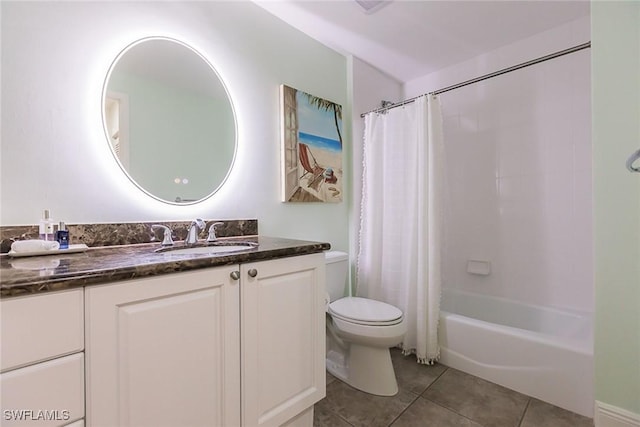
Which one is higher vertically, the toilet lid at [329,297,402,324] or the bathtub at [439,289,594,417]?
the toilet lid at [329,297,402,324]

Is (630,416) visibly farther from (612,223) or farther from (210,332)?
(210,332)

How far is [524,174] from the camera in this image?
2.25 meters

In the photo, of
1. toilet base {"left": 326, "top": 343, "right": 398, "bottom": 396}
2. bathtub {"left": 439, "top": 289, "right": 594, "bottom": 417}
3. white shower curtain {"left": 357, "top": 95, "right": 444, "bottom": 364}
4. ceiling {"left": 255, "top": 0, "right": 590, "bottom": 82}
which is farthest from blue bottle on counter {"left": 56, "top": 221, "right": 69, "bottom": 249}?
bathtub {"left": 439, "top": 289, "right": 594, "bottom": 417}

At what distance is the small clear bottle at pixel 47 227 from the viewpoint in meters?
1.04

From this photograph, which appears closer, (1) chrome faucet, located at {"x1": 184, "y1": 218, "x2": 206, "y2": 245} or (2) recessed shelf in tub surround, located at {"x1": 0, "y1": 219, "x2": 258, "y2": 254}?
(2) recessed shelf in tub surround, located at {"x1": 0, "y1": 219, "x2": 258, "y2": 254}

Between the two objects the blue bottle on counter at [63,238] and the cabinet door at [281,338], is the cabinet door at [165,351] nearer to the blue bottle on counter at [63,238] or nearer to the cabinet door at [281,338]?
the cabinet door at [281,338]

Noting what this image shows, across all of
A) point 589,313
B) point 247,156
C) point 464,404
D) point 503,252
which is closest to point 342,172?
point 247,156

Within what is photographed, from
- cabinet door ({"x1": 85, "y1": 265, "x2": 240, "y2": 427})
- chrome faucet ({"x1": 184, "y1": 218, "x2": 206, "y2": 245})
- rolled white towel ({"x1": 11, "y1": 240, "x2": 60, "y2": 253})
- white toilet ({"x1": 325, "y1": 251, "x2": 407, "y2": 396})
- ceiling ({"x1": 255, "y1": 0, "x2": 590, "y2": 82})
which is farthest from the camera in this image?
ceiling ({"x1": 255, "y1": 0, "x2": 590, "y2": 82})

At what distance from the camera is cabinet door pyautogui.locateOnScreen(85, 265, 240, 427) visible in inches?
29.2

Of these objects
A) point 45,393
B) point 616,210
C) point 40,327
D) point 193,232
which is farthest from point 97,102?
point 616,210

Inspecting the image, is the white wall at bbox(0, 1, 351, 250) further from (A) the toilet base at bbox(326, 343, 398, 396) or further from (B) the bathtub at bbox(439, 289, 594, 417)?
(B) the bathtub at bbox(439, 289, 594, 417)

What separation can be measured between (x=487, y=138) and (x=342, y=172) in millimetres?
1291

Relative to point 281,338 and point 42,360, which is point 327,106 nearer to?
point 281,338

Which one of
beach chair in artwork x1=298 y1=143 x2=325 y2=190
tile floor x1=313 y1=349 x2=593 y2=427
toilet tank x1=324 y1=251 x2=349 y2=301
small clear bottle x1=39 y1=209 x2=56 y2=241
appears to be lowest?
tile floor x1=313 y1=349 x2=593 y2=427
